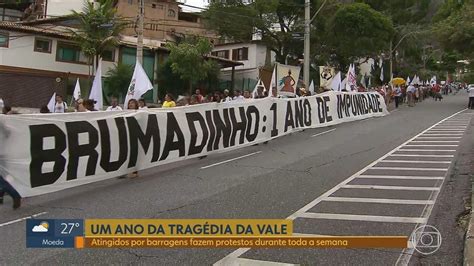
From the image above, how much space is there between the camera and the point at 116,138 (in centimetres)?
1077

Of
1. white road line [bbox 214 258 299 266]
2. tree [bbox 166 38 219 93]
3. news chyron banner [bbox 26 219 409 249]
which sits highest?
tree [bbox 166 38 219 93]

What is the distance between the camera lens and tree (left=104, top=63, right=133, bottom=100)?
35906 millimetres

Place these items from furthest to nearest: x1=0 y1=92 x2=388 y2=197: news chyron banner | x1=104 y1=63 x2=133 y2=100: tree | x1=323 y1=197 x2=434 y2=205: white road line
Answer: x1=104 y1=63 x2=133 y2=100: tree < x1=0 y1=92 x2=388 y2=197: news chyron banner < x1=323 y1=197 x2=434 y2=205: white road line

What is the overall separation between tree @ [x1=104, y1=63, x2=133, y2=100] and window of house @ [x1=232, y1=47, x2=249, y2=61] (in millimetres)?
16569

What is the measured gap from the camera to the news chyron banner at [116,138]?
891 cm

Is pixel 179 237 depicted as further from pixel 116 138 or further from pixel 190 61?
pixel 190 61

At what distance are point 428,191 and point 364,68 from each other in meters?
62.8

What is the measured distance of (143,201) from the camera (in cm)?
884

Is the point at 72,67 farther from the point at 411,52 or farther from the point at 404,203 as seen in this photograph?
the point at 411,52

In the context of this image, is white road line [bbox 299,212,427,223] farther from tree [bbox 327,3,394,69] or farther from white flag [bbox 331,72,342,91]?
tree [bbox 327,3,394,69]

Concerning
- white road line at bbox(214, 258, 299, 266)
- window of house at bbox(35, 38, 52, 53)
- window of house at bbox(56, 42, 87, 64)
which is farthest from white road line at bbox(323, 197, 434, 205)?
window of house at bbox(56, 42, 87, 64)

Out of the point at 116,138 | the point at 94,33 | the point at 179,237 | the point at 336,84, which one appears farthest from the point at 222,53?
the point at 179,237

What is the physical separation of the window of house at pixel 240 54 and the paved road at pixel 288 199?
3631 cm

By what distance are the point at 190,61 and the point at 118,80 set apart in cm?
493
